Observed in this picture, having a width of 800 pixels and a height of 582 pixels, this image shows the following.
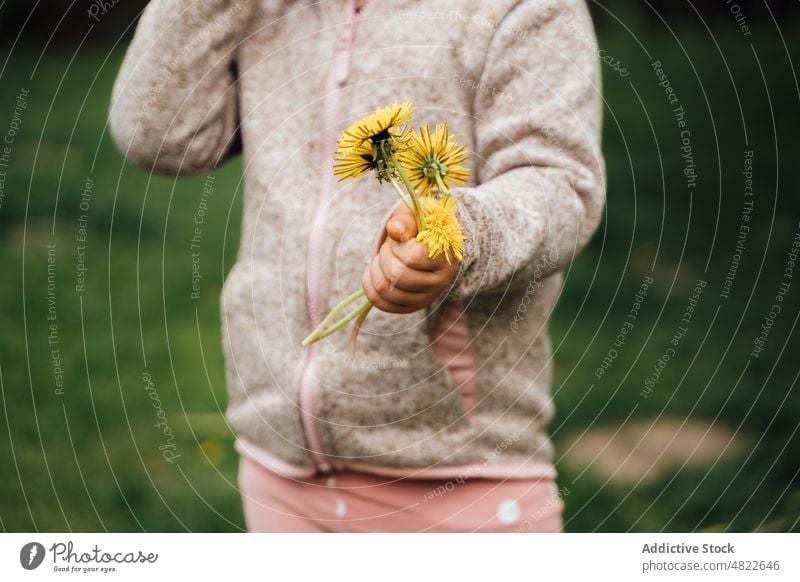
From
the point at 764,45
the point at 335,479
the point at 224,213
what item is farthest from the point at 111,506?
the point at 764,45

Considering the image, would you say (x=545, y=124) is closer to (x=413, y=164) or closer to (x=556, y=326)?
(x=413, y=164)

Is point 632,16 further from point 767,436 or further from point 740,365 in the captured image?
point 767,436

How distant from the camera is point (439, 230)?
56cm

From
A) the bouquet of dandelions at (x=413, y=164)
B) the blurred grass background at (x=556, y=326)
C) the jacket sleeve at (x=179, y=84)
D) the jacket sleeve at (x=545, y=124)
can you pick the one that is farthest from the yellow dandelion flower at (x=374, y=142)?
the blurred grass background at (x=556, y=326)

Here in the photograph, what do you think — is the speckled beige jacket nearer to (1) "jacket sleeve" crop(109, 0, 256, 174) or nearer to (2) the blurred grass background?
(1) "jacket sleeve" crop(109, 0, 256, 174)

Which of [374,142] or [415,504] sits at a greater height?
[374,142]

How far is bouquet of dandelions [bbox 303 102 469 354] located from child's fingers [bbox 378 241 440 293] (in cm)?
2

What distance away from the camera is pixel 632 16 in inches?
139

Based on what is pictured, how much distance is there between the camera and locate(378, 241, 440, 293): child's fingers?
0.57 meters

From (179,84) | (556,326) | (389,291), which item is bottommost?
(556,326)

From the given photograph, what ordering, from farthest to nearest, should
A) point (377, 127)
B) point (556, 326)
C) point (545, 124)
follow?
point (556, 326) → point (545, 124) → point (377, 127)

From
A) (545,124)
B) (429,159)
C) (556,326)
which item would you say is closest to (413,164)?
(429,159)

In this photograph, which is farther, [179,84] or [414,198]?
[179,84]

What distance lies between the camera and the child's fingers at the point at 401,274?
0.57 meters
